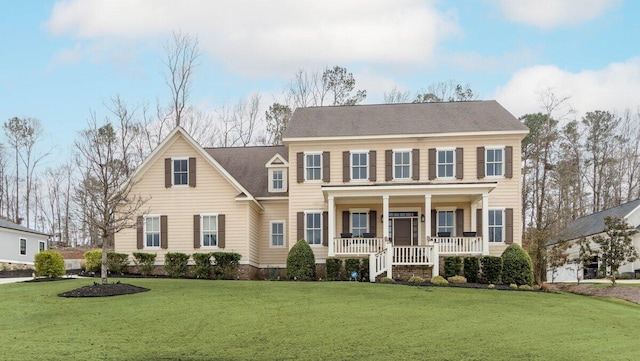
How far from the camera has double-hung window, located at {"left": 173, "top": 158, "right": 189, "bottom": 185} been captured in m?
28.1

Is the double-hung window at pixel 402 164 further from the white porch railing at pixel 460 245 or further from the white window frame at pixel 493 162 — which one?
the white porch railing at pixel 460 245

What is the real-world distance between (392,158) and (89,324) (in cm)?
1645

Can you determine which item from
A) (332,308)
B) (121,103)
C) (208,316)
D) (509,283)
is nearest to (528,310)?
(332,308)

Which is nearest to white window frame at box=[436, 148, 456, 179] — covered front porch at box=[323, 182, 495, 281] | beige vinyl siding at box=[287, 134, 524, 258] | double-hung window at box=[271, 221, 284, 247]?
beige vinyl siding at box=[287, 134, 524, 258]

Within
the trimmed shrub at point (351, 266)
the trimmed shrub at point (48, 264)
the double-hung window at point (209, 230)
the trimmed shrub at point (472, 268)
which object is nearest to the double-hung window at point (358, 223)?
the trimmed shrub at point (351, 266)

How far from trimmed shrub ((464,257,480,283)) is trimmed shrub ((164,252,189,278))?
457 inches

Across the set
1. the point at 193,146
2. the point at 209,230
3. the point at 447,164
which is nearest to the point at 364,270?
the point at 447,164

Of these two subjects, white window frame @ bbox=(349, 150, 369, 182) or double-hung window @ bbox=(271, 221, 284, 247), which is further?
double-hung window @ bbox=(271, 221, 284, 247)

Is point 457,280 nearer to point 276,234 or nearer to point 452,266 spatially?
point 452,266

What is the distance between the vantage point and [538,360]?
36.8ft

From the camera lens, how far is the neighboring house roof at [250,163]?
30.5 metres

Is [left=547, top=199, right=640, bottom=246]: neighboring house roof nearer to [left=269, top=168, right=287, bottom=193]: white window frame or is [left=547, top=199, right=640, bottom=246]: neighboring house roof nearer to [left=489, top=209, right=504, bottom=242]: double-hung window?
[left=489, top=209, right=504, bottom=242]: double-hung window

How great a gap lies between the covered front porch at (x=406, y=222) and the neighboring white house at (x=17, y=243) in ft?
67.8

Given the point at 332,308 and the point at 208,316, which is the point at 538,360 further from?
the point at 208,316
